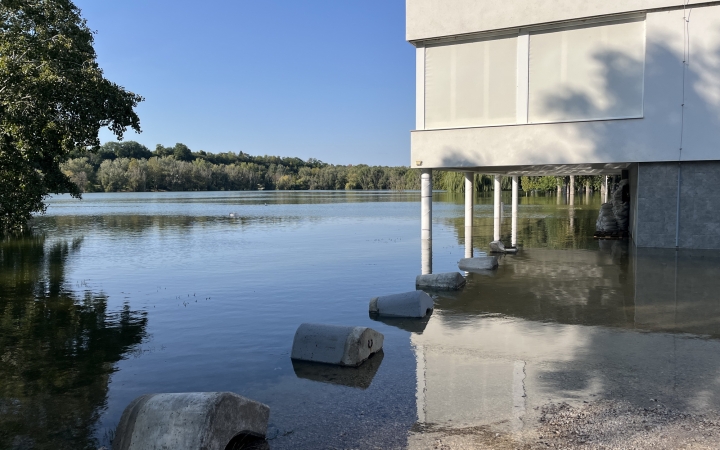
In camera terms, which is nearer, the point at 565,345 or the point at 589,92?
the point at 565,345

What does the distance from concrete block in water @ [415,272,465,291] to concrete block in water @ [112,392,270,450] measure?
8245mm

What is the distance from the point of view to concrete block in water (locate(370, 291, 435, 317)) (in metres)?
10.2

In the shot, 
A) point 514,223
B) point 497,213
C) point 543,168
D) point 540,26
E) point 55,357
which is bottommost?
point 55,357

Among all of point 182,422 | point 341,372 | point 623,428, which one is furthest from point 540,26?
point 182,422

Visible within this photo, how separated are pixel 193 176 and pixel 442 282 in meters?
154

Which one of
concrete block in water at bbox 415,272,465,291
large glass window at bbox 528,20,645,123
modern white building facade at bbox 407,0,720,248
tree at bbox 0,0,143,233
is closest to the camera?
tree at bbox 0,0,143,233

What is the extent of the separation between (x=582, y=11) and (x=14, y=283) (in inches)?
704

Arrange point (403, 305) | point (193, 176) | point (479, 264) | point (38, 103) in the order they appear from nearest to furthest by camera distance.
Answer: point (403, 305)
point (38, 103)
point (479, 264)
point (193, 176)

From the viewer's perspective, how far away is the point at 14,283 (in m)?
14.9

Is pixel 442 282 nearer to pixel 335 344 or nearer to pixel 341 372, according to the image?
pixel 335 344

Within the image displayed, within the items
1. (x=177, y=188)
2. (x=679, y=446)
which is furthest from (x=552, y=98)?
(x=177, y=188)

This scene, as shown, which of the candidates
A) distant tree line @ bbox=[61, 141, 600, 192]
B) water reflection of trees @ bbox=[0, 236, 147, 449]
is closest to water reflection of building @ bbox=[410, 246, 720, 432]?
water reflection of trees @ bbox=[0, 236, 147, 449]

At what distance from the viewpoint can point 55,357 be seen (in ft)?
27.1

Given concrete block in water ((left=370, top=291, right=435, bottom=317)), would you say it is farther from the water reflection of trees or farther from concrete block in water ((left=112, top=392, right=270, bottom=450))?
concrete block in water ((left=112, top=392, right=270, bottom=450))
